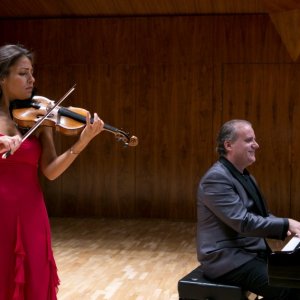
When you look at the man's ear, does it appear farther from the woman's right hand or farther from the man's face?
the woman's right hand

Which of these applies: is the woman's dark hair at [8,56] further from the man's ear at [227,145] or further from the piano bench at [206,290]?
the piano bench at [206,290]

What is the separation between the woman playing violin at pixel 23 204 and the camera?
1.91m

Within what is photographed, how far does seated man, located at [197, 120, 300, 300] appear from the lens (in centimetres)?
256

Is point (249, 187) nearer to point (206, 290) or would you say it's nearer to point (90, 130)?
point (206, 290)

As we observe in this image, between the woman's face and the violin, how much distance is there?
8 cm

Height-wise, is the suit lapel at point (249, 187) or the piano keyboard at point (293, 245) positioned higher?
the suit lapel at point (249, 187)

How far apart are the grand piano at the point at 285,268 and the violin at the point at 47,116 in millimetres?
894

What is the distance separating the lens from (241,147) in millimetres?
2768

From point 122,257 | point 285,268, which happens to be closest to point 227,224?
point 285,268

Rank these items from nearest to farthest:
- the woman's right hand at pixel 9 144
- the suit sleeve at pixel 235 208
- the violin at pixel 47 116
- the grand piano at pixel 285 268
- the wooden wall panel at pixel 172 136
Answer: the woman's right hand at pixel 9 144
the violin at pixel 47 116
the grand piano at pixel 285 268
the suit sleeve at pixel 235 208
the wooden wall panel at pixel 172 136

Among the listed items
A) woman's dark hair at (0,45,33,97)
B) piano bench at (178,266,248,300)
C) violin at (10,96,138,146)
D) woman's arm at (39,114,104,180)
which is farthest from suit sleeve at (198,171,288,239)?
woman's dark hair at (0,45,33,97)

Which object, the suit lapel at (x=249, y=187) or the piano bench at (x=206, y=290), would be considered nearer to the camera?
the piano bench at (x=206, y=290)

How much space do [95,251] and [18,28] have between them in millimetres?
3721

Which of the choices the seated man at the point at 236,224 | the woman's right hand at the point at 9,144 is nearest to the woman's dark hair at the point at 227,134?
the seated man at the point at 236,224
